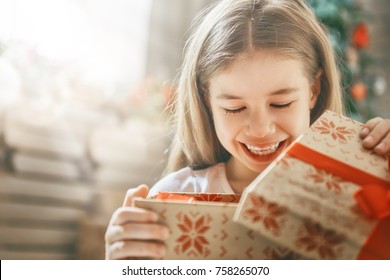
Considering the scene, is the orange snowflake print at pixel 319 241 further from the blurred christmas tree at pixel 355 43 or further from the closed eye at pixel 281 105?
the blurred christmas tree at pixel 355 43

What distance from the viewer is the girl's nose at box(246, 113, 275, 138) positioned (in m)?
0.70

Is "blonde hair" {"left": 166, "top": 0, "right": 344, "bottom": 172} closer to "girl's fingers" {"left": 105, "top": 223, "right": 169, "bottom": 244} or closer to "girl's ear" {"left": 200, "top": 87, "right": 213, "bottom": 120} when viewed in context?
"girl's ear" {"left": 200, "top": 87, "right": 213, "bottom": 120}

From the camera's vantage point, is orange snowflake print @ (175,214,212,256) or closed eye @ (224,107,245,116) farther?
closed eye @ (224,107,245,116)

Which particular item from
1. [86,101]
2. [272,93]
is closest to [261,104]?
[272,93]

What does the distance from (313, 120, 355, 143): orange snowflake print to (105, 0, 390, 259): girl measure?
0.07ft

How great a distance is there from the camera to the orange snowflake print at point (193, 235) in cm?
52

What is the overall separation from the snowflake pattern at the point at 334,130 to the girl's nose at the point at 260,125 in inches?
5.1

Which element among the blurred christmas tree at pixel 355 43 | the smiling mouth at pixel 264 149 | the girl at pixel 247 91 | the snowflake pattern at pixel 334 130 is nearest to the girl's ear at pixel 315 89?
the girl at pixel 247 91

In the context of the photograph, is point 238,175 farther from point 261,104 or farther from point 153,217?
point 153,217

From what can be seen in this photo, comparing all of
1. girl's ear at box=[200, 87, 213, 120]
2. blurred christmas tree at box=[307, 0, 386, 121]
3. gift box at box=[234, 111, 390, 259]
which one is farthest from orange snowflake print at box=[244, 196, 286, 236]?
blurred christmas tree at box=[307, 0, 386, 121]

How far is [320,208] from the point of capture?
1.62 feet

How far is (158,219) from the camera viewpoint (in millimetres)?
520

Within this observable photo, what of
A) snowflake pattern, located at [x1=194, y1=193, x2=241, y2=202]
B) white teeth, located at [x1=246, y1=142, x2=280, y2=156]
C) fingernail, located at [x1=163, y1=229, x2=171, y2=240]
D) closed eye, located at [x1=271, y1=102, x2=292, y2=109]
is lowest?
fingernail, located at [x1=163, y1=229, x2=171, y2=240]

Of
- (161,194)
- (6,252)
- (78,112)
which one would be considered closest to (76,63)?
Result: (78,112)
